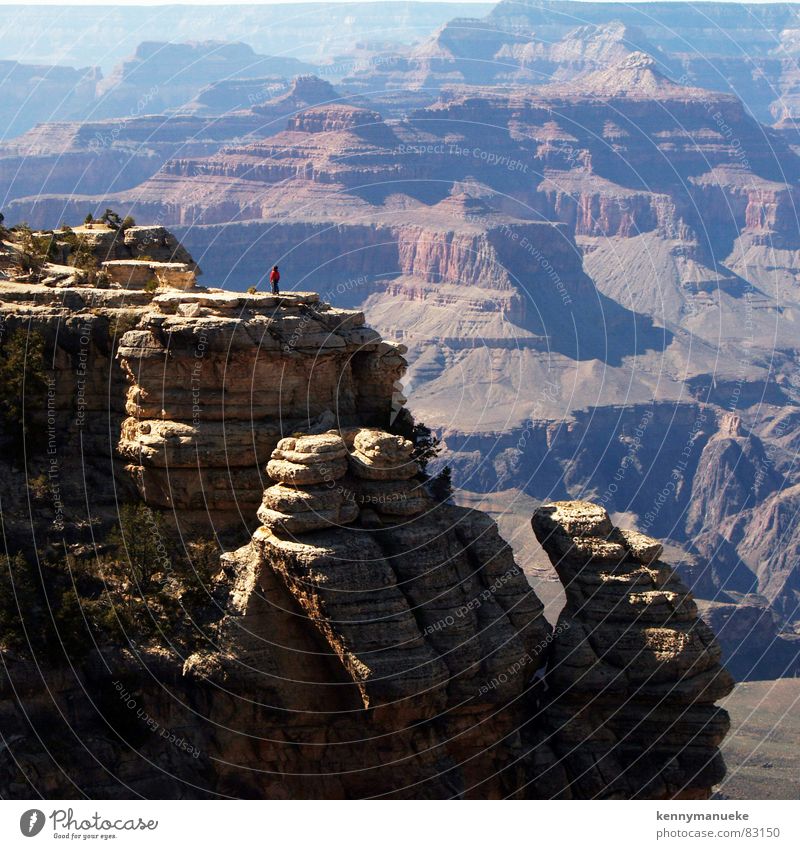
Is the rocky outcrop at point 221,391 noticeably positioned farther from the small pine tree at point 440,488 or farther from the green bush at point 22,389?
the small pine tree at point 440,488

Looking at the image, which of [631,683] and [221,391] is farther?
[631,683]

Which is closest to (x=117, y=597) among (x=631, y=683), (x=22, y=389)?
(x=22, y=389)

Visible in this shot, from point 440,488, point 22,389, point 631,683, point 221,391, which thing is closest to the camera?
point 221,391

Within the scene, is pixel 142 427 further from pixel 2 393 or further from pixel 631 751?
pixel 631 751

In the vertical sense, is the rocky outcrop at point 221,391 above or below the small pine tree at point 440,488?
above

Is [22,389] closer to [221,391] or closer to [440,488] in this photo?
[221,391]

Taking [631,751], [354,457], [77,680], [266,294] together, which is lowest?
[631,751]

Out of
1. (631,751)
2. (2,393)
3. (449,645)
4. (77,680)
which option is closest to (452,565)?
(449,645)

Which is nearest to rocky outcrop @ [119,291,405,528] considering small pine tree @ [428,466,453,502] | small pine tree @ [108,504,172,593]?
small pine tree @ [108,504,172,593]

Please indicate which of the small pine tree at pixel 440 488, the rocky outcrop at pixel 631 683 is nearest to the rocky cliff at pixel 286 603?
the rocky outcrop at pixel 631 683
